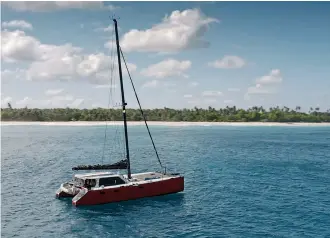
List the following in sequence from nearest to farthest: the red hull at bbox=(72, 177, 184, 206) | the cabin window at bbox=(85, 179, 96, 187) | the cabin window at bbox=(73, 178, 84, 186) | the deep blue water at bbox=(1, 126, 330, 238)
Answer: the deep blue water at bbox=(1, 126, 330, 238) → the red hull at bbox=(72, 177, 184, 206) → the cabin window at bbox=(85, 179, 96, 187) → the cabin window at bbox=(73, 178, 84, 186)

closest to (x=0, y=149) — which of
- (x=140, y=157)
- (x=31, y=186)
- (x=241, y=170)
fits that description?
(x=140, y=157)

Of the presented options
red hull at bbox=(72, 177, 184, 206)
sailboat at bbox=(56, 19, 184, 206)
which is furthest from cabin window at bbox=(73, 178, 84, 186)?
red hull at bbox=(72, 177, 184, 206)

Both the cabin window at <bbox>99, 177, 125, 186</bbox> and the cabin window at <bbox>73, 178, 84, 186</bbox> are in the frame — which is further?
the cabin window at <bbox>73, 178, 84, 186</bbox>

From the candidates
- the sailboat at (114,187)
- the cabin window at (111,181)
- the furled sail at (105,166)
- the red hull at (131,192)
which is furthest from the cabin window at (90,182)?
the furled sail at (105,166)

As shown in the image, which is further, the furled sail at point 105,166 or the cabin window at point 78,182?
the furled sail at point 105,166

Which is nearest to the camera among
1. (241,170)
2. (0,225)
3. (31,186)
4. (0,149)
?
(0,225)

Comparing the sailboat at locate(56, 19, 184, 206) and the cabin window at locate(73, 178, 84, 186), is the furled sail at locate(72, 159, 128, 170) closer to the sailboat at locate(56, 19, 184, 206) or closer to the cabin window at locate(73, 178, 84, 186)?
the sailboat at locate(56, 19, 184, 206)

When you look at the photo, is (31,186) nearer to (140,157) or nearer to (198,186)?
(198,186)

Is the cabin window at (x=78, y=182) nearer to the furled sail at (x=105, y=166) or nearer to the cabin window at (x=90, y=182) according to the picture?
the cabin window at (x=90, y=182)

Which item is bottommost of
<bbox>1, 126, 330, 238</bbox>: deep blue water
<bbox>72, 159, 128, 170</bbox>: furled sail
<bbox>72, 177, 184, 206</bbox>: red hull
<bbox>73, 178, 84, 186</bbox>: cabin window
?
<bbox>1, 126, 330, 238</bbox>: deep blue water
